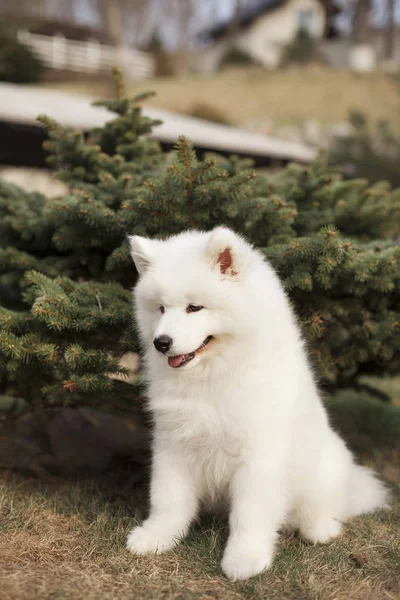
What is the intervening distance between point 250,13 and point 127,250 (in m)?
40.2

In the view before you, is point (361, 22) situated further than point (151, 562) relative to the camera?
Yes

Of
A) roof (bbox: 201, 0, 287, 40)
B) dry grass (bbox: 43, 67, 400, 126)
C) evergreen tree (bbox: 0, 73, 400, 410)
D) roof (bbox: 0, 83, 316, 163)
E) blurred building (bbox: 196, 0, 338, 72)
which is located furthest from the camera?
roof (bbox: 201, 0, 287, 40)

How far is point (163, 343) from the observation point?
8.39ft

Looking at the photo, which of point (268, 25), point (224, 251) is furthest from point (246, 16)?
point (224, 251)

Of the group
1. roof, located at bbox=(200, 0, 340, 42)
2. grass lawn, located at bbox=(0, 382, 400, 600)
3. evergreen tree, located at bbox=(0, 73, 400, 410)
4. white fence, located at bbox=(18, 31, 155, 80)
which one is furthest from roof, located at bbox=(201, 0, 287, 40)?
grass lawn, located at bbox=(0, 382, 400, 600)

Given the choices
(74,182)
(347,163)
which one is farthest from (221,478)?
(347,163)

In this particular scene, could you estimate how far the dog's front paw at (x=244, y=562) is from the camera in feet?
8.62

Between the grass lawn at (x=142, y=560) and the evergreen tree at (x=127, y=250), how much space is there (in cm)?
65

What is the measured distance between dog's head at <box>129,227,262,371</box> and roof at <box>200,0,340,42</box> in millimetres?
39622

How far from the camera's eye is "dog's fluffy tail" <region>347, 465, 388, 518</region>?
3557mm

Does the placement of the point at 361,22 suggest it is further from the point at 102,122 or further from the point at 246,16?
the point at 102,122

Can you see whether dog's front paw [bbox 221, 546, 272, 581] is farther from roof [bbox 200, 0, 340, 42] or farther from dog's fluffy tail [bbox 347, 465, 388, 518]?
roof [bbox 200, 0, 340, 42]

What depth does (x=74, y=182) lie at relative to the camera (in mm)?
3990

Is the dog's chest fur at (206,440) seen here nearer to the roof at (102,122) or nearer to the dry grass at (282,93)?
the roof at (102,122)
